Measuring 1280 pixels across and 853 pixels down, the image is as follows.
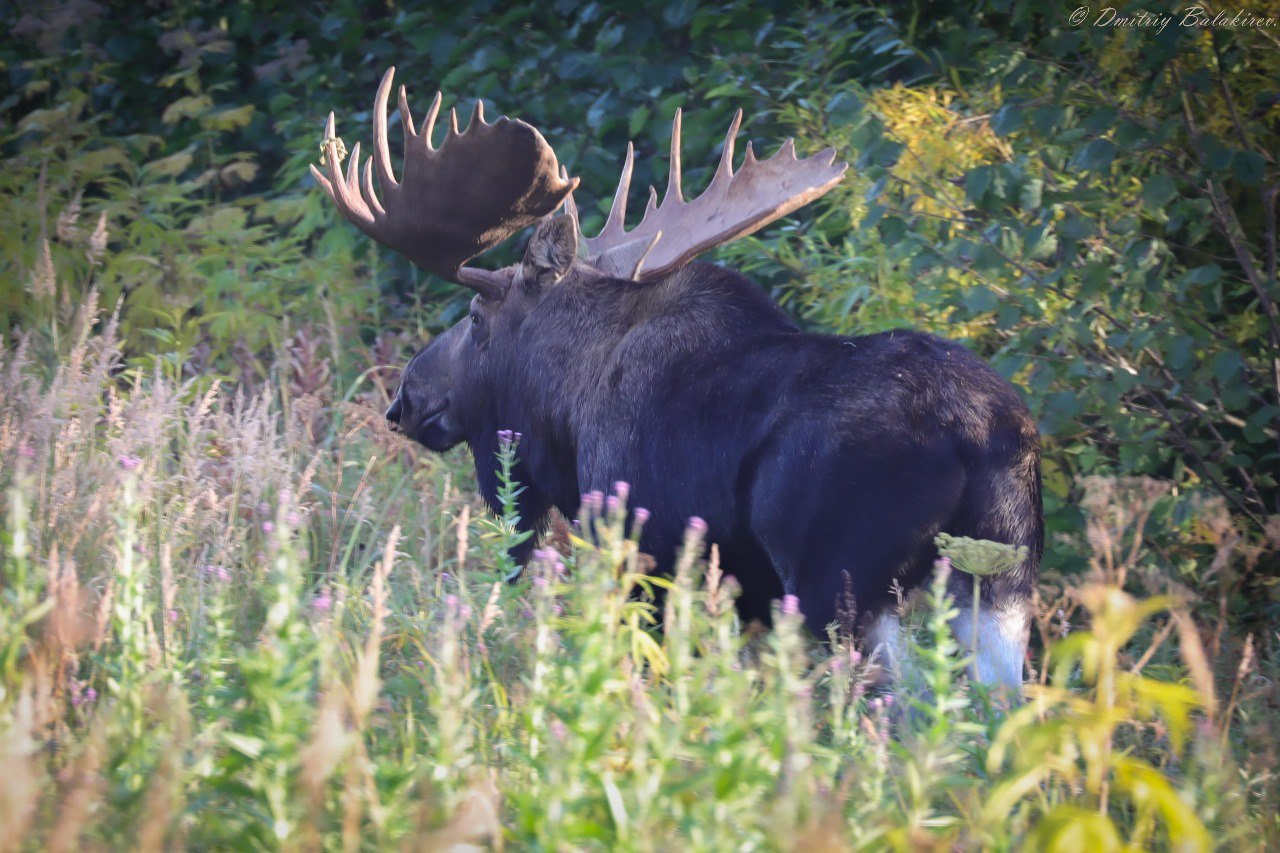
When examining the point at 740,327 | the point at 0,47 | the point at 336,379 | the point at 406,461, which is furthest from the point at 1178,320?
the point at 0,47

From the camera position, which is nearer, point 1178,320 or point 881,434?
point 881,434

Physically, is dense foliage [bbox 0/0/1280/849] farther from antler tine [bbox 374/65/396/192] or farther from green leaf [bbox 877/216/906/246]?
antler tine [bbox 374/65/396/192]

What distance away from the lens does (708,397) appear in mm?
3918

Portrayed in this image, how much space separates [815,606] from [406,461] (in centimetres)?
331

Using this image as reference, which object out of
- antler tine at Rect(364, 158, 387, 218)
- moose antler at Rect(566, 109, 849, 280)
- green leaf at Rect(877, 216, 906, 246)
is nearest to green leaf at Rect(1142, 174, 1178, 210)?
green leaf at Rect(877, 216, 906, 246)

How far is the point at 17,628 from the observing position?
7.53ft

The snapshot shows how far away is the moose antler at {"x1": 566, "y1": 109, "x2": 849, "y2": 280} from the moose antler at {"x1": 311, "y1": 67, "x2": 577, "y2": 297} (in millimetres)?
235

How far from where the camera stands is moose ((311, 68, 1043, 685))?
3434mm

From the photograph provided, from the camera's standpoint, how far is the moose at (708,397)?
11.3 ft

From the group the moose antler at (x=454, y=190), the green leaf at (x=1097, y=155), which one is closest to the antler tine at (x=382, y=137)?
the moose antler at (x=454, y=190)

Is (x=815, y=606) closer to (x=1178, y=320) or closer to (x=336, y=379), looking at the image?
(x=1178, y=320)

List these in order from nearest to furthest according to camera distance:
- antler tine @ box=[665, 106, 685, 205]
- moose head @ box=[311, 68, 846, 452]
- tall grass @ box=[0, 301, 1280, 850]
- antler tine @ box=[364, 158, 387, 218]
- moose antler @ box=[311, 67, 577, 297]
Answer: tall grass @ box=[0, 301, 1280, 850], moose head @ box=[311, 68, 846, 452], moose antler @ box=[311, 67, 577, 297], antler tine @ box=[665, 106, 685, 205], antler tine @ box=[364, 158, 387, 218]

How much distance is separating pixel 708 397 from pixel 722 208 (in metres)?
1.07

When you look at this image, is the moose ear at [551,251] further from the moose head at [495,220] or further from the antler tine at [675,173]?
the antler tine at [675,173]
